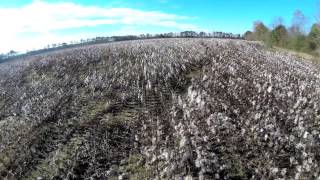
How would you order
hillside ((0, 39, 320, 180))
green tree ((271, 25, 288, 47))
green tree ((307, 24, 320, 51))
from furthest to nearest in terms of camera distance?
1. green tree ((271, 25, 288, 47))
2. green tree ((307, 24, 320, 51))
3. hillside ((0, 39, 320, 180))

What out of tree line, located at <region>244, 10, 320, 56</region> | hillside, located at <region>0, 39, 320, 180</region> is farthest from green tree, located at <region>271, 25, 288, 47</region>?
hillside, located at <region>0, 39, 320, 180</region>

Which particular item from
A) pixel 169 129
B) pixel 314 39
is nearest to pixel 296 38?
pixel 314 39

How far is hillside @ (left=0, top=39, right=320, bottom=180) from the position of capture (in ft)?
41.8

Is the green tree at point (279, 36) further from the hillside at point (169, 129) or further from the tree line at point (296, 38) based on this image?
the hillside at point (169, 129)

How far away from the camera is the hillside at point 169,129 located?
12.8 m

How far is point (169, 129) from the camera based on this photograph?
16406 millimetres

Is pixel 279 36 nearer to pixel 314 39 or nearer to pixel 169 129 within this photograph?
pixel 314 39

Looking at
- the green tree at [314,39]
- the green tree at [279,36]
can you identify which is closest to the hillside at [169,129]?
the green tree at [314,39]

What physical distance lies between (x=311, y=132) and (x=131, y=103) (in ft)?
35.2

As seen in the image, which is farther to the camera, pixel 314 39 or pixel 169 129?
pixel 314 39

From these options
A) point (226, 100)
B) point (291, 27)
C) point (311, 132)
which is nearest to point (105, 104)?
point (226, 100)

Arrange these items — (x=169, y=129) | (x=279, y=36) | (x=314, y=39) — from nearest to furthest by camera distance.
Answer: (x=169, y=129) < (x=314, y=39) < (x=279, y=36)

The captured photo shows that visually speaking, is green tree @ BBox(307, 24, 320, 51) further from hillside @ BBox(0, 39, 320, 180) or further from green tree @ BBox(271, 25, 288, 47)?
hillside @ BBox(0, 39, 320, 180)

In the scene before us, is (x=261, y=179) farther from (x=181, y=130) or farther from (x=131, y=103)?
(x=131, y=103)
